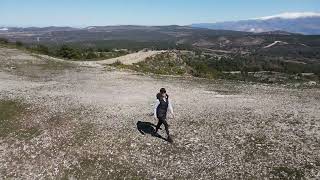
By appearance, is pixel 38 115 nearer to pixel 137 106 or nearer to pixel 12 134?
pixel 12 134

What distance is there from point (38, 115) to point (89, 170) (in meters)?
10.0

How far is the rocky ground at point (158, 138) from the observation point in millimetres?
23734

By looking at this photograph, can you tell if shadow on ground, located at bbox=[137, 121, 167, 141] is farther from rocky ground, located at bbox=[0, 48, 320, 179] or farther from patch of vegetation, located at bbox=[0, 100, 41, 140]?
patch of vegetation, located at bbox=[0, 100, 41, 140]

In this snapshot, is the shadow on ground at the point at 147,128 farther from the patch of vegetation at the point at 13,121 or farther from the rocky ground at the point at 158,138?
the patch of vegetation at the point at 13,121

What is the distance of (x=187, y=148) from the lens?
2572cm

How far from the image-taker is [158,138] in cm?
2725

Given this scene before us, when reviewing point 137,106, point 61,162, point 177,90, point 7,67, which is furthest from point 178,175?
point 7,67

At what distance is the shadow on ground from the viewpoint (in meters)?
27.8

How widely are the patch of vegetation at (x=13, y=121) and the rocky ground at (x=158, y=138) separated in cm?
7

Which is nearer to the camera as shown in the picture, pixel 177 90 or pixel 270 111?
pixel 270 111

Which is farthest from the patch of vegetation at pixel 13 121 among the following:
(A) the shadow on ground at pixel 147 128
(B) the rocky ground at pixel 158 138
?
(A) the shadow on ground at pixel 147 128

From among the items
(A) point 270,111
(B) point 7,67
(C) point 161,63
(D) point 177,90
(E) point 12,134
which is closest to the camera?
(E) point 12,134

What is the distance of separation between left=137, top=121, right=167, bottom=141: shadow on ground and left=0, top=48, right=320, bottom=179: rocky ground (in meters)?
0.07

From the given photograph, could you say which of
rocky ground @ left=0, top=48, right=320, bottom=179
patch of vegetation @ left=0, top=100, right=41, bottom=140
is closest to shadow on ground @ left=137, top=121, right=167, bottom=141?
rocky ground @ left=0, top=48, right=320, bottom=179
